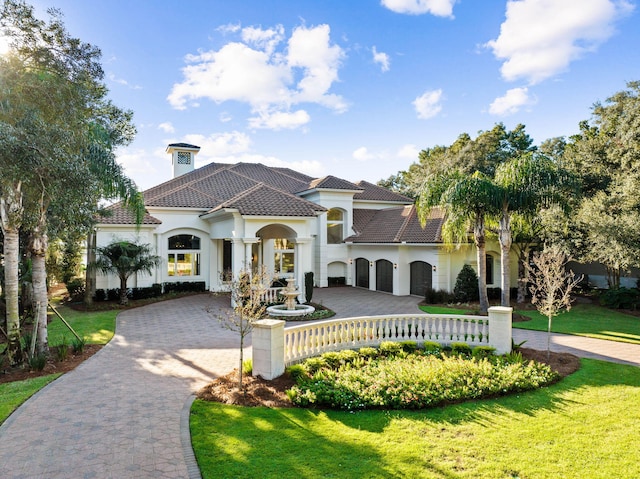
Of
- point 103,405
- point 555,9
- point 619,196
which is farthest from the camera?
point 619,196

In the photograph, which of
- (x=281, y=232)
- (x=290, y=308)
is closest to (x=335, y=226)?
(x=281, y=232)

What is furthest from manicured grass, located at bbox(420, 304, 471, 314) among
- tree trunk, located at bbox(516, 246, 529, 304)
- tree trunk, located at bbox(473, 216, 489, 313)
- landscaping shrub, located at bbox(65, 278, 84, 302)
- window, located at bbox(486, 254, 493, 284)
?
landscaping shrub, located at bbox(65, 278, 84, 302)

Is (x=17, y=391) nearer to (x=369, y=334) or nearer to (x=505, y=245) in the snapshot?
(x=369, y=334)

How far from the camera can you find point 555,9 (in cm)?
1089

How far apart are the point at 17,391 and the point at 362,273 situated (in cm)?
2261

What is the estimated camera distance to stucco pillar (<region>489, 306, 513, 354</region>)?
1142 centimetres

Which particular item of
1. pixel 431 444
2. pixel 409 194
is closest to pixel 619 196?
pixel 431 444

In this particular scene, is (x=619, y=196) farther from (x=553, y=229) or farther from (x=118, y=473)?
(x=118, y=473)

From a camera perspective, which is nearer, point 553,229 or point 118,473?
point 118,473

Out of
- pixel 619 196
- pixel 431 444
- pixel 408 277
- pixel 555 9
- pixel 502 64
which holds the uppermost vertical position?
pixel 502 64

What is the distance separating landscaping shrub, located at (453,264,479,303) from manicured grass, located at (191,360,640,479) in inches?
499

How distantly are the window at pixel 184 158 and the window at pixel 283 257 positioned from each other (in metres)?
10.8

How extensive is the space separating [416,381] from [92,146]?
10881 mm

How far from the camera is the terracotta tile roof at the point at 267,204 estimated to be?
19719mm
